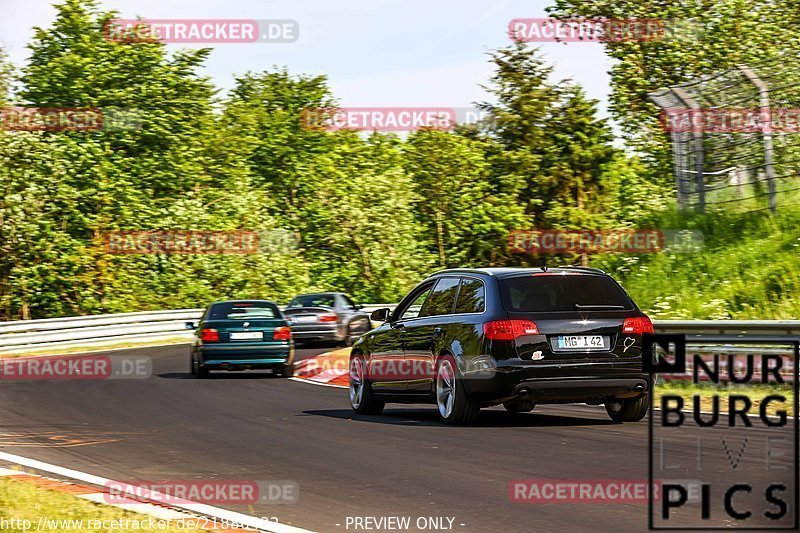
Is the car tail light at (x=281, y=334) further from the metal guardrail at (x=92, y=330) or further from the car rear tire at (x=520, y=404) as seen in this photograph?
the metal guardrail at (x=92, y=330)

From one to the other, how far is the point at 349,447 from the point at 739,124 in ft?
50.1

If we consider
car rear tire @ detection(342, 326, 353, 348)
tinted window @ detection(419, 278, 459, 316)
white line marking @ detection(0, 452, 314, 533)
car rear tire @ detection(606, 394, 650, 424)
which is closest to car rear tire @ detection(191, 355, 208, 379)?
tinted window @ detection(419, 278, 459, 316)

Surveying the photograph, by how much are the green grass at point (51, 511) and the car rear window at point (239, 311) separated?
14803mm

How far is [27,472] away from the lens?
10.7m

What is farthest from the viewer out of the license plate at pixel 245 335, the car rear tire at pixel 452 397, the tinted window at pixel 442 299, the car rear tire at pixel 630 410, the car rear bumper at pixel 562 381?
the license plate at pixel 245 335

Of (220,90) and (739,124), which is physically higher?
(220,90)

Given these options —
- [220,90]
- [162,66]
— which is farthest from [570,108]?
[220,90]

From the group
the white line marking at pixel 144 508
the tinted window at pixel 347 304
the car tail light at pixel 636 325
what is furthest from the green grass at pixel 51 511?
the tinted window at pixel 347 304

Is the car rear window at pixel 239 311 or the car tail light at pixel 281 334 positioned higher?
the car rear window at pixel 239 311

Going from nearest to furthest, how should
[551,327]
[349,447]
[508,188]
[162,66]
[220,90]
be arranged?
1. [349,447]
2. [551,327]
3. [508,188]
4. [162,66]
5. [220,90]

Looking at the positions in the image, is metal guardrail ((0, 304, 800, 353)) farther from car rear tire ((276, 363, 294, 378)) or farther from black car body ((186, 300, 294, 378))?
car rear tire ((276, 363, 294, 378))

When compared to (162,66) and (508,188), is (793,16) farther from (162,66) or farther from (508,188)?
(162,66)

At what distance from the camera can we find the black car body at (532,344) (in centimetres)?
1312

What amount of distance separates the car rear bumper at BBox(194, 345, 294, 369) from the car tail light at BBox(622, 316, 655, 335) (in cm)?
1143
